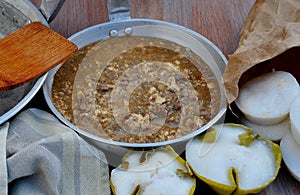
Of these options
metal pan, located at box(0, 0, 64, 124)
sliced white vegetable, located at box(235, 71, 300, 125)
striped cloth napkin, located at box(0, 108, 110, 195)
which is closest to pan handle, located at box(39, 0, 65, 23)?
metal pan, located at box(0, 0, 64, 124)

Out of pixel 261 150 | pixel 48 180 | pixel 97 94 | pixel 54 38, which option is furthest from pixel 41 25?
pixel 261 150

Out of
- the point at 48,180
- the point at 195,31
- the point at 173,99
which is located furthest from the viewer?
the point at 195,31

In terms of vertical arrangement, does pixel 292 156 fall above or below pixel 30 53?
below

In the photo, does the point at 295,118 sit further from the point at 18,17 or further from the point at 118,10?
the point at 18,17

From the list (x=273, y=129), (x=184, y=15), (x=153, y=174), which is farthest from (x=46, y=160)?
(x=184, y=15)

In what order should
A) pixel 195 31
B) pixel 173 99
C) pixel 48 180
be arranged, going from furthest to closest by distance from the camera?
1. pixel 195 31
2. pixel 173 99
3. pixel 48 180

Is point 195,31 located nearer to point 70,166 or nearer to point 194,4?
point 194,4

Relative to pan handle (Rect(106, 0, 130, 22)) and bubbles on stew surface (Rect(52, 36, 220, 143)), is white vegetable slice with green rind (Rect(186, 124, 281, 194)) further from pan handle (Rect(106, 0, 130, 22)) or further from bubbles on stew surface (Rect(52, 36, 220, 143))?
pan handle (Rect(106, 0, 130, 22))
